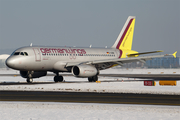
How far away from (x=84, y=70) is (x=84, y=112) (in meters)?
23.2

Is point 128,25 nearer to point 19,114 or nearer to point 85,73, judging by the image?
point 85,73

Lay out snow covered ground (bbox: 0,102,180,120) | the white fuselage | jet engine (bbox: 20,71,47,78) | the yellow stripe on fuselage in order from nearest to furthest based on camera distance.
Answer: snow covered ground (bbox: 0,102,180,120)
the white fuselage
jet engine (bbox: 20,71,47,78)
the yellow stripe on fuselage

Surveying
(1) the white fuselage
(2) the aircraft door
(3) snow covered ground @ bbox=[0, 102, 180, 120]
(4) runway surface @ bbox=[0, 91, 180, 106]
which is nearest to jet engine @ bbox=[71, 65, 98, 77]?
(1) the white fuselage

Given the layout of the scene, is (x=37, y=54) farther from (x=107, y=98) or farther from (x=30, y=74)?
(x=107, y=98)

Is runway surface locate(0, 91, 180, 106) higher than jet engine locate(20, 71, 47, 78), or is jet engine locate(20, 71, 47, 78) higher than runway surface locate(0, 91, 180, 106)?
runway surface locate(0, 91, 180, 106)

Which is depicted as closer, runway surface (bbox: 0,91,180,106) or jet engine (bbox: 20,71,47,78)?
runway surface (bbox: 0,91,180,106)

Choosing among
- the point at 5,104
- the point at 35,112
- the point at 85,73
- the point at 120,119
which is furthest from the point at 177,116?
the point at 85,73

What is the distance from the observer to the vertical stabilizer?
5009cm

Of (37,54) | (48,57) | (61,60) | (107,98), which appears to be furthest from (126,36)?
(107,98)

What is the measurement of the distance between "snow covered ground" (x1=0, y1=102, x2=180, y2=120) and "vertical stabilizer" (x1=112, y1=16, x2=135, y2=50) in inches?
1307

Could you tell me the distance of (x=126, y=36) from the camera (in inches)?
1982

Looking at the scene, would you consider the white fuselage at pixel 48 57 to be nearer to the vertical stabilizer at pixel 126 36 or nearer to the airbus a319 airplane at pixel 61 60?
the airbus a319 airplane at pixel 61 60

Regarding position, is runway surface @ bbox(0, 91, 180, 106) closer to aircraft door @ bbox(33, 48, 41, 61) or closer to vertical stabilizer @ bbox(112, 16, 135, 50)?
aircraft door @ bbox(33, 48, 41, 61)

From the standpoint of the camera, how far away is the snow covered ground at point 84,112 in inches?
543
